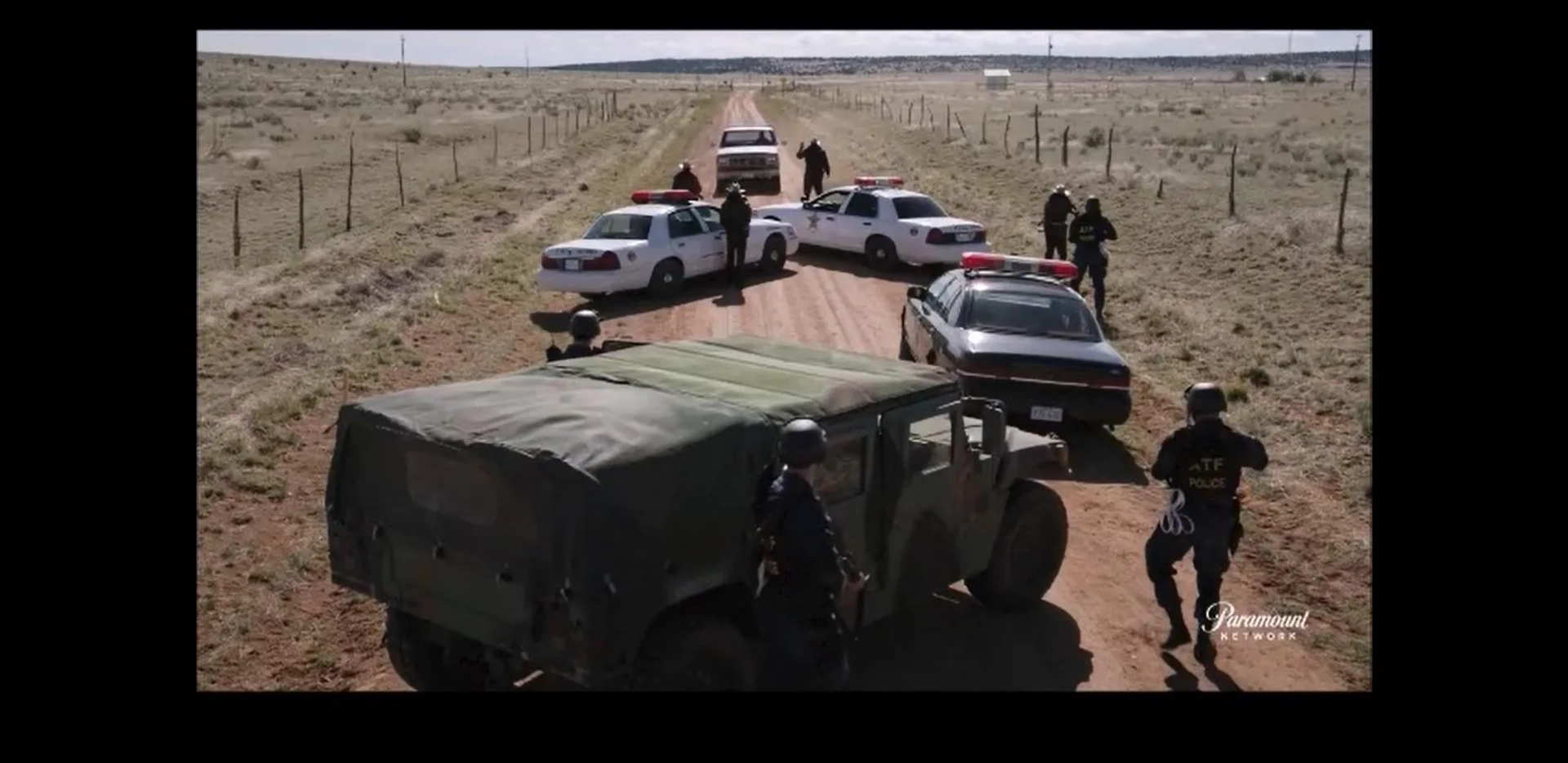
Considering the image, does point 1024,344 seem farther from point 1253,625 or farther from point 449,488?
point 449,488

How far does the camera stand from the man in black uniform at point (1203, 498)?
6.98 m

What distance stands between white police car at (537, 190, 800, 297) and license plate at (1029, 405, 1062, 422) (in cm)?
802

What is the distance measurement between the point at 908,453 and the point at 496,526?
224 cm

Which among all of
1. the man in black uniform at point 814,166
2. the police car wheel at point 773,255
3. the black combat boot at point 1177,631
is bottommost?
the black combat boot at point 1177,631

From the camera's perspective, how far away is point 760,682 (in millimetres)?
5945

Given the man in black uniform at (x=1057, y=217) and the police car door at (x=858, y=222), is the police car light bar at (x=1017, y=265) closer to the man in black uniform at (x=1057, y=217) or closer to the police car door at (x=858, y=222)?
the man in black uniform at (x=1057, y=217)

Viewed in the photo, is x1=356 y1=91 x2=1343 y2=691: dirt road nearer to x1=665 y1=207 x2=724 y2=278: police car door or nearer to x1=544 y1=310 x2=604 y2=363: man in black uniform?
x1=544 y1=310 x2=604 y2=363: man in black uniform

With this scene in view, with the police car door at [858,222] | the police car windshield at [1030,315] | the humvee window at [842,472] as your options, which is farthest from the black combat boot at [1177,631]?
the police car door at [858,222]

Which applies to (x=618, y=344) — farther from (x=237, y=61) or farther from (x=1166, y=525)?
(x=237, y=61)

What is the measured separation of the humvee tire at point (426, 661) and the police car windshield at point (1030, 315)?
22.1ft

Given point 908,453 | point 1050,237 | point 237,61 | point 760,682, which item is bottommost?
point 760,682

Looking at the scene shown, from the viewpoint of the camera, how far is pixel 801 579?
5.51 meters

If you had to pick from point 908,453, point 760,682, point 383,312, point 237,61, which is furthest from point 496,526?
point 237,61

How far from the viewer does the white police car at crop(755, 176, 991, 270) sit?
20.4 meters
